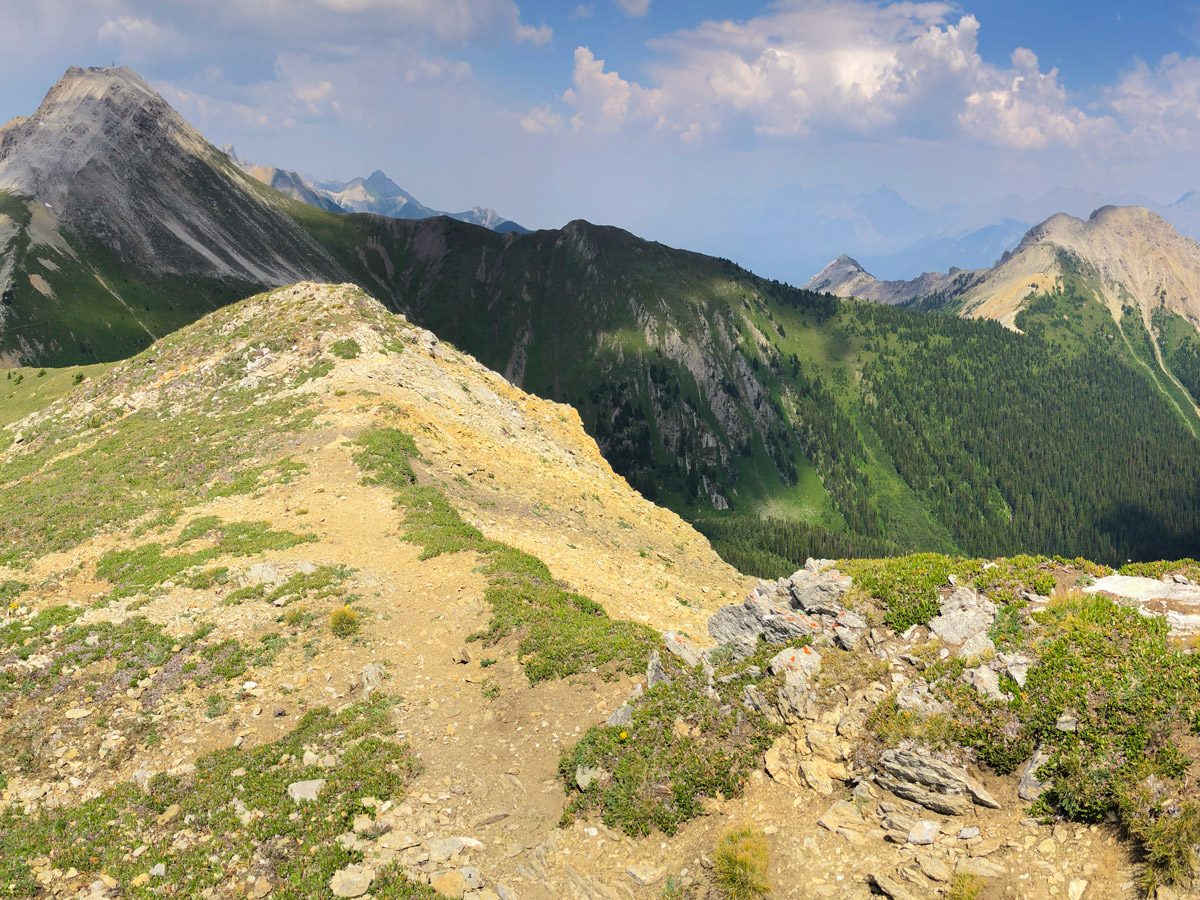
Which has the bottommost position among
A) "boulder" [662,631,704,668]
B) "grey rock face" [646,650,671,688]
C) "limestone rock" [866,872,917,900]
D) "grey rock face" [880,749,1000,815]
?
"limestone rock" [866,872,917,900]

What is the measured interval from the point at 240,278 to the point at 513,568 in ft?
624

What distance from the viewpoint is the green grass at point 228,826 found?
1198 cm

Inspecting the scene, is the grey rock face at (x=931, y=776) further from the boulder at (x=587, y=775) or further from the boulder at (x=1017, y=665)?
the boulder at (x=587, y=775)

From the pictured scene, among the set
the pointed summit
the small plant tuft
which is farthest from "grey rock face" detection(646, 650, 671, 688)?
the pointed summit

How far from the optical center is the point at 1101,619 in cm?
1269

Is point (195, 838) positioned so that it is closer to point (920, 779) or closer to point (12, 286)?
point (920, 779)

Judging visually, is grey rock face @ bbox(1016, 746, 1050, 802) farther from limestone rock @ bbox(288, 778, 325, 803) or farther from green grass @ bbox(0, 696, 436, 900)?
limestone rock @ bbox(288, 778, 325, 803)

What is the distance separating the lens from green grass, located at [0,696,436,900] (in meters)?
12.0

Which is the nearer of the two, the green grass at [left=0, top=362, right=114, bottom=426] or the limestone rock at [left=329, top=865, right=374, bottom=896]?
the limestone rock at [left=329, top=865, right=374, bottom=896]

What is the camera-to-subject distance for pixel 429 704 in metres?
17.2

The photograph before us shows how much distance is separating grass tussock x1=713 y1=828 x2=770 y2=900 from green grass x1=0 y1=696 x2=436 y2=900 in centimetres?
580

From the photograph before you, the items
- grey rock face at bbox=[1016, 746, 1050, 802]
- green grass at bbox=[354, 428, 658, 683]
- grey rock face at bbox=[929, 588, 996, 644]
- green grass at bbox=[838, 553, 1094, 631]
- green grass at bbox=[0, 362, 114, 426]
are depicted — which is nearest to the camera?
grey rock face at bbox=[1016, 746, 1050, 802]

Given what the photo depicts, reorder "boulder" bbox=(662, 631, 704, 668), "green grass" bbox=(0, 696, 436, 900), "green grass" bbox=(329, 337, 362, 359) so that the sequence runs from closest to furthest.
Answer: "green grass" bbox=(0, 696, 436, 900), "boulder" bbox=(662, 631, 704, 668), "green grass" bbox=(329, 337, 362, 359)

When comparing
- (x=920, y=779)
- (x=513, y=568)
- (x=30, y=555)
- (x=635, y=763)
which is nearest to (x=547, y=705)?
(x=635, y=763)
